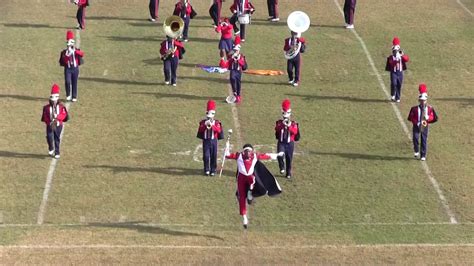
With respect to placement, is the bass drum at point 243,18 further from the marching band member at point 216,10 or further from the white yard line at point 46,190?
the white yard line at point 46,190

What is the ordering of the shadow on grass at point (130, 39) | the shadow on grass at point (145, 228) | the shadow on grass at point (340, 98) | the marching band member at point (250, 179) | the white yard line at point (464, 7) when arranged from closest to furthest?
the marching band member at point (250, 179) < the shadow on grass at point (145, 228) < the shadow on grass at point (340, 98) < the shadow on grass at point (130, 39) < the white yard line at point (464, 7)

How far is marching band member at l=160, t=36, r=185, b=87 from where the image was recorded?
3244cm

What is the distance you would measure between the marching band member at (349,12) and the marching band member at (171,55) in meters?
8.01

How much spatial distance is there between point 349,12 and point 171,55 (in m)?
8.60

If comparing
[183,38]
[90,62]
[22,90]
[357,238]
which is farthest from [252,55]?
[357,238]

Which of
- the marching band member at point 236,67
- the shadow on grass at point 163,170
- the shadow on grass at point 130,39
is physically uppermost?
the shadow on grass at point 130,39

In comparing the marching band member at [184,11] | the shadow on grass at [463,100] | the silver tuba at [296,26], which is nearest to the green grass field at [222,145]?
the shadow on grass at [463,100]

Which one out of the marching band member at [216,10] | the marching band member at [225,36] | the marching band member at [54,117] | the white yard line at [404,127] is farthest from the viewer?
the marching band member at [216,10]

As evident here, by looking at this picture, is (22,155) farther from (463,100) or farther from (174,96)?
(463,100)

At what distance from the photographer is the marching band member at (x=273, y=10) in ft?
129

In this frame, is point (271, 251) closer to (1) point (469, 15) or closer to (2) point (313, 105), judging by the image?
(2) point (313, 105)

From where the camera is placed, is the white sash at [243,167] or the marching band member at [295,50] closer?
the white sash at [243,167]

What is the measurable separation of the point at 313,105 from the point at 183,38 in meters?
6.94

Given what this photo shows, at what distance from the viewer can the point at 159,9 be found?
40.4 m
